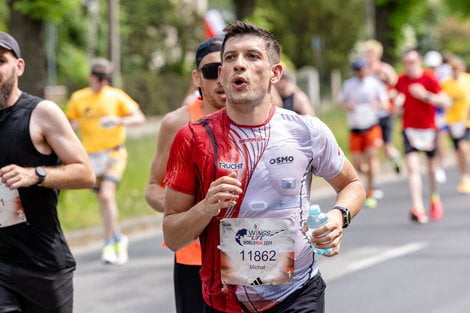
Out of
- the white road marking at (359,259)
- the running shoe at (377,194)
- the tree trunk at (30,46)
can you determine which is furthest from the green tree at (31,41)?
the white road marking at (359,259)

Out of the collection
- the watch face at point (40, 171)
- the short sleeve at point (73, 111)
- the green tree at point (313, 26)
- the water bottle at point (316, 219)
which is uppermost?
the water bottle at point (316, 219)

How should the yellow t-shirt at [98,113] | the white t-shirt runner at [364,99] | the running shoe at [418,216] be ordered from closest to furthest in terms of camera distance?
the yellow t-shirt at [98,113], the running shoe at [418,216], the white t-shirt runner at [364,99]

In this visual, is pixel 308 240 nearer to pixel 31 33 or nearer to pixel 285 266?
pixel 285 266

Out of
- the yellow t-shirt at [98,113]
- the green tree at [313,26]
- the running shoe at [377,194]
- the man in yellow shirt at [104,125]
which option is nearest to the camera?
the man in yellow shirt at [104,125]

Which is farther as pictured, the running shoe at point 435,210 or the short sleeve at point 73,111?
the running shoe at point 435,210

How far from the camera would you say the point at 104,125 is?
12273mm

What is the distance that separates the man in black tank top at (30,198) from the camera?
5379 mm

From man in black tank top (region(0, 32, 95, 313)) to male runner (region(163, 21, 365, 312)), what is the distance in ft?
3.61

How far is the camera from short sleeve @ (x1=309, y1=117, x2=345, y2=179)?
4.58 meters

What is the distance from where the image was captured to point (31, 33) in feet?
53.9

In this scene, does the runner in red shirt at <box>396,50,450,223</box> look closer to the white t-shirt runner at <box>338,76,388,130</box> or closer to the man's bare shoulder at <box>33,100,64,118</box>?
the white t-shirt runner at <box>338,76,388,130</box>

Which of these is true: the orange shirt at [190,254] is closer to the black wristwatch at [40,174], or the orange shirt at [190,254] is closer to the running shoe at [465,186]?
the black wristwatch at [40,174]

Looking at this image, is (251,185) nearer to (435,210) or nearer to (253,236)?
(253,236)

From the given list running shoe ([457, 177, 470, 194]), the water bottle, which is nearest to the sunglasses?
the water bottle
